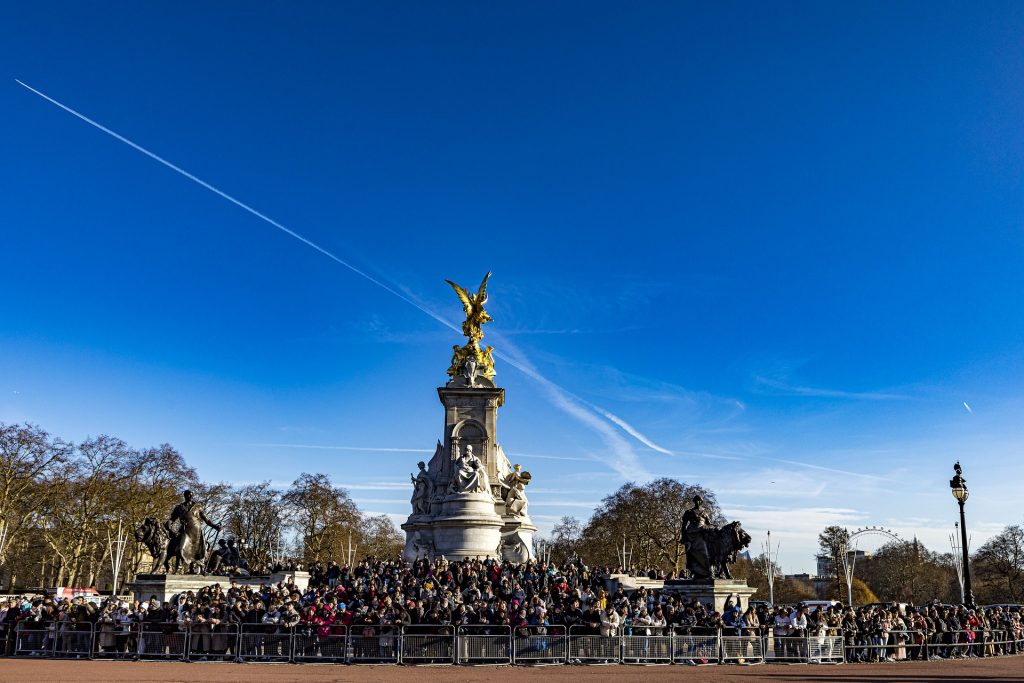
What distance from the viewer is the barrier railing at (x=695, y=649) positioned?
1897 cm

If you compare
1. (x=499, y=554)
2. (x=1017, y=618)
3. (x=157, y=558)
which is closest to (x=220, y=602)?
(x=157, y=558)

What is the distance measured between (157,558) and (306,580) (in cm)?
529

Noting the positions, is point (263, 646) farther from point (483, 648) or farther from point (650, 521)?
point (650, 521)

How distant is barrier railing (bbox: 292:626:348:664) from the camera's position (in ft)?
59.4

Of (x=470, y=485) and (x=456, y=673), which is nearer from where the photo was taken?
(x=456, y=673)

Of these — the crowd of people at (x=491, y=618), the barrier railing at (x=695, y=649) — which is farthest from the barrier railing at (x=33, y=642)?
the barrier railing at (x=695, y=649)

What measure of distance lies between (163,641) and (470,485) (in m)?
21.6

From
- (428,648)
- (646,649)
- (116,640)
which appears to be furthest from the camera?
(116,640)

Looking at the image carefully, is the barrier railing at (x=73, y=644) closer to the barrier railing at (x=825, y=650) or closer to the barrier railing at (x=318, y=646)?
the barrier railing at (x=318, y=646)

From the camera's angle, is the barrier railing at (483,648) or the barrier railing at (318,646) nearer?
the barrier railing at (483,648)

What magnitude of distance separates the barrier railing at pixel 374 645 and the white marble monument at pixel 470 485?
64.5 feet

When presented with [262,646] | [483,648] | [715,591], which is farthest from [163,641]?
[715,591]

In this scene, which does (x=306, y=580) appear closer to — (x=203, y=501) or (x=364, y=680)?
(x=364, y=680)

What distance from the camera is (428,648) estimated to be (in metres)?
18.1
